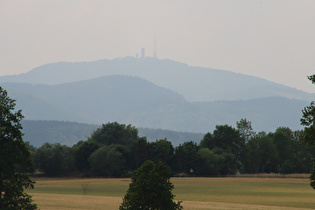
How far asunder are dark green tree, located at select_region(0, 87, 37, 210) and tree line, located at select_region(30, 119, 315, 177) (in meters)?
109

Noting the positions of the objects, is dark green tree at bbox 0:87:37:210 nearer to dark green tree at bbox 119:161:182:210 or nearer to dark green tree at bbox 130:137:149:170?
dark green tree at bbox 119:161:182:210

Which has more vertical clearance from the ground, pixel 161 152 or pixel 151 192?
pixel 161 152

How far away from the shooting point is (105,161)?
146500 millimetres

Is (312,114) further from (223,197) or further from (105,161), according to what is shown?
(105,161)

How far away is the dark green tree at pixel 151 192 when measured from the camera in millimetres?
30797

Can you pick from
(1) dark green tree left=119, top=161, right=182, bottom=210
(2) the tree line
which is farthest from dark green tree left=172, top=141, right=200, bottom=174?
(1) dark green tree left=119, top=161, right=182, bottom=210

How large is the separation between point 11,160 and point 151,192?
11.3 metres

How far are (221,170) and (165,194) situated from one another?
12329 cm

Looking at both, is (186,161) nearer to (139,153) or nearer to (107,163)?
(139,153)

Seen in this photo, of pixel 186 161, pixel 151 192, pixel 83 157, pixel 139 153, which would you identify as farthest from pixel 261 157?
pixel 151 192

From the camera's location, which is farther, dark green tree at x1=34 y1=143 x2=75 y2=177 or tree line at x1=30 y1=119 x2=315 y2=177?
dark green tree at x1=34 y1=143 x2=75 y2=177

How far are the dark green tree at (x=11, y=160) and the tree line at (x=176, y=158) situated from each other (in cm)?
10871

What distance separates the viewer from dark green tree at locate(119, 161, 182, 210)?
3080cm

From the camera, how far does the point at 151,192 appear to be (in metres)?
31.1
